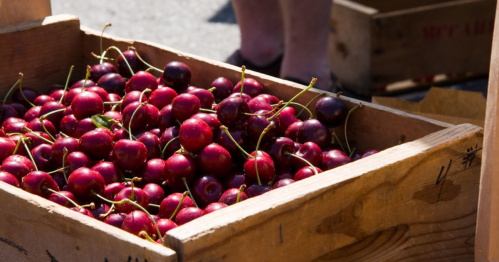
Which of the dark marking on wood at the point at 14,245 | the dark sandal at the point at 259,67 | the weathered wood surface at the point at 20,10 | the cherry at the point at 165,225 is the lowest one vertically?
the dark sandal at the point at 259,67

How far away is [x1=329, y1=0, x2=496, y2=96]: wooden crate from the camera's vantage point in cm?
339

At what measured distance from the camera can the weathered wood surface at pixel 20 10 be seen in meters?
2.12

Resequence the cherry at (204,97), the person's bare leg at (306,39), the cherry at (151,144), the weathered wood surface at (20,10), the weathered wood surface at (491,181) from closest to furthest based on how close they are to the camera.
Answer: the weathered wood surface at (491,181), the cherry at (151,144), the cherry at (204,97), the weathered wood surface at (20,10), the person's bare leg at (306,39)

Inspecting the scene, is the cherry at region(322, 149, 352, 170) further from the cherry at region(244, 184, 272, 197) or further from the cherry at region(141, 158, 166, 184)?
the cherry at region(141, 158, 166, 184)

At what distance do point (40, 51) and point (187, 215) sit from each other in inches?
43.5

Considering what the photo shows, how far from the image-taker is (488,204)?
3.98 feet

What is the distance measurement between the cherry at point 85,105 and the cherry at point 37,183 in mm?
356

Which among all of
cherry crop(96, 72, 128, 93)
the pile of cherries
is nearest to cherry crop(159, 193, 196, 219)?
the pile of cherries

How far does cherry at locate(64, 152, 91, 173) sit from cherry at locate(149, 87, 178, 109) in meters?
0.30

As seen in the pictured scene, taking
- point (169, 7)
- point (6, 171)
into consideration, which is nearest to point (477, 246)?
point (6, 171)

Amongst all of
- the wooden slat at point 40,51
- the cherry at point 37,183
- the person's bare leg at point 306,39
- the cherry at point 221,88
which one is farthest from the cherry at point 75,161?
the person's bare leg at point 306,39

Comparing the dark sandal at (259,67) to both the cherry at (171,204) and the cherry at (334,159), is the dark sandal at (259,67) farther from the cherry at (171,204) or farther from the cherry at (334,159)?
the cherry at (171,204)

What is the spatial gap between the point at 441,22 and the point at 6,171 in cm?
263

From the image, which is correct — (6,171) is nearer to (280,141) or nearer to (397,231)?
(280,141)
